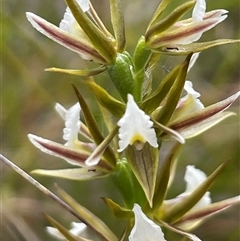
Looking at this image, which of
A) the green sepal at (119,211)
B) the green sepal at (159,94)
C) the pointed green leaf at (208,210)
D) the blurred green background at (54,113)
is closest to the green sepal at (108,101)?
the green sepal at (159,94)

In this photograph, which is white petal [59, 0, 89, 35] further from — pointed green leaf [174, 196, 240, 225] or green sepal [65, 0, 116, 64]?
pointed green leaf [174, 196, 240, 225]

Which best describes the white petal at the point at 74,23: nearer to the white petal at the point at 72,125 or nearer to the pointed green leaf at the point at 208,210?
the white petal at the point at 72,125

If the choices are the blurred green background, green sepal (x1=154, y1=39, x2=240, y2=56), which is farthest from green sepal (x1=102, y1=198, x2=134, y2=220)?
the blurred green background

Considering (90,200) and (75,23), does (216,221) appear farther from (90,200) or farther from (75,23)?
(75,23)

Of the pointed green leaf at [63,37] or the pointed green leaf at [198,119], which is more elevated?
the pointed green leaf at [63,37]

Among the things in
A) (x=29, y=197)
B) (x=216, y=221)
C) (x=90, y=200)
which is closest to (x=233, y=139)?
(x=216, y=221)

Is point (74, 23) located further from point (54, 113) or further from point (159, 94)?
point (54, 113)

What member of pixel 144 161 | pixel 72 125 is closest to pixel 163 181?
pixel 144 161
